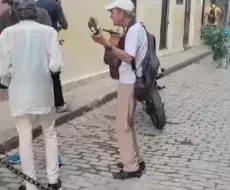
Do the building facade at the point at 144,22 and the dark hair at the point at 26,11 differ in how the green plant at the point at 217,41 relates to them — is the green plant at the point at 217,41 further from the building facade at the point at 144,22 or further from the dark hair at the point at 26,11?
the dark hair at the point at 26,11

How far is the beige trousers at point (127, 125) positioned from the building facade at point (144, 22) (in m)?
4.45

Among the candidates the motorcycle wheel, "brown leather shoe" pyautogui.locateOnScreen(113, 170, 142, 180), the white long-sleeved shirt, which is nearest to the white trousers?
the white long-sleeved shirt

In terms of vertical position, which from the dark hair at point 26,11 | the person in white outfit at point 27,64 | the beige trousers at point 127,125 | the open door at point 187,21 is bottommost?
the open door at point 187,21

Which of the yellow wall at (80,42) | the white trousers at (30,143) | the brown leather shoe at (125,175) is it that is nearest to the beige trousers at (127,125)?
the brown leather shoe at (125,175)

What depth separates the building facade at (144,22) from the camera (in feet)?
31.2

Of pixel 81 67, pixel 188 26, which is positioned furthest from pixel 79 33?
pixel 188 26

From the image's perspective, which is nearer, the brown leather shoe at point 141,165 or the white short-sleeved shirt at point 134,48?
the white short-sleeved shirt at point 134,48

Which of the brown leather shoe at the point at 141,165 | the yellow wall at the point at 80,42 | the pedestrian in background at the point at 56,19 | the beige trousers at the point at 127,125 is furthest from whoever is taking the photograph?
the yellow wall at the point at 80,42

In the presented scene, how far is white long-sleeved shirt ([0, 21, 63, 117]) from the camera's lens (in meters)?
4.17

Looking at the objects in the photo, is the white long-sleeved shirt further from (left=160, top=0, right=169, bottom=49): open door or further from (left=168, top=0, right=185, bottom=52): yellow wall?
(left=168, top=0, right=185, bottom=52): yellow wall

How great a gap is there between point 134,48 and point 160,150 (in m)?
1.87

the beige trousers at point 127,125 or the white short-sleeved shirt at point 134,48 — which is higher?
the white short-sleeved shirt at point 134,48

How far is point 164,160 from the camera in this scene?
5719mm

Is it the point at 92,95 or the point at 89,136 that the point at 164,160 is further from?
the point at 92,95
